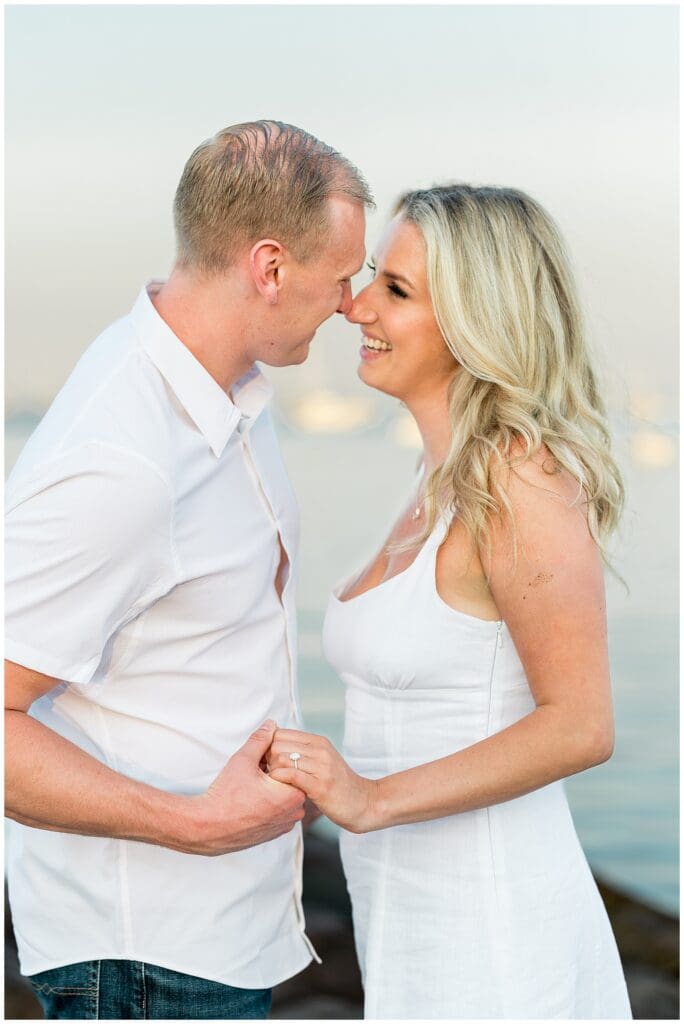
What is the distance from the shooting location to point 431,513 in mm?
2197

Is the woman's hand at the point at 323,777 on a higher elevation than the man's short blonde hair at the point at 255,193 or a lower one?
lower

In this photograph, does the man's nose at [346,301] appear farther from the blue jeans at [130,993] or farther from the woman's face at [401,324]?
the blue jeans at [130,993]

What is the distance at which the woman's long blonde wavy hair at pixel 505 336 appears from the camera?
216cm

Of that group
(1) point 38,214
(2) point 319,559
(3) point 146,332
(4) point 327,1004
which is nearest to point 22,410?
(1) point 38,214

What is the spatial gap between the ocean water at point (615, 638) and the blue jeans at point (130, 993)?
4.05m

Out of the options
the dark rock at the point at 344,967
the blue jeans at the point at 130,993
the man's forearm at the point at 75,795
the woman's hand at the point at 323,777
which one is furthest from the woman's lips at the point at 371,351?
the dark rock at the point at 344,967

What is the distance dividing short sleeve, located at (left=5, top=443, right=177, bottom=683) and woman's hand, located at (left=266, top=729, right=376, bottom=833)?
35cm

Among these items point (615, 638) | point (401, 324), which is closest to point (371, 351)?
point (401, 324)

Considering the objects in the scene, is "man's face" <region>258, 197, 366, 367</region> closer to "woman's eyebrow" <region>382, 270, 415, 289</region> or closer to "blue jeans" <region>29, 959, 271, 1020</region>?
"woman's eyebrow" <region>382, 270, 415, 289</region>

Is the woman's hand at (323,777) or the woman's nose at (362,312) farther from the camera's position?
the woman's nose at (362,312)

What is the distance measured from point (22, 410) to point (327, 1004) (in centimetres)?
342

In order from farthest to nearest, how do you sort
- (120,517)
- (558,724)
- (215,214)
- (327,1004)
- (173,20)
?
(327,1004), (173,20), (215,214), (558,724), (120,517)

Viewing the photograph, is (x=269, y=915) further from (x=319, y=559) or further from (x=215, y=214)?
(x=319, y=559)

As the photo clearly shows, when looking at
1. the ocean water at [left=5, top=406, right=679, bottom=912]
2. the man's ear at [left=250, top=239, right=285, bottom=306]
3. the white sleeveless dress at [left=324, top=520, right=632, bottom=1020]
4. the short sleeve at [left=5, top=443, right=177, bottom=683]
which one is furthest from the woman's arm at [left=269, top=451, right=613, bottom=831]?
the ocean water at [left=5, top=406, right=679, bottom=912]
